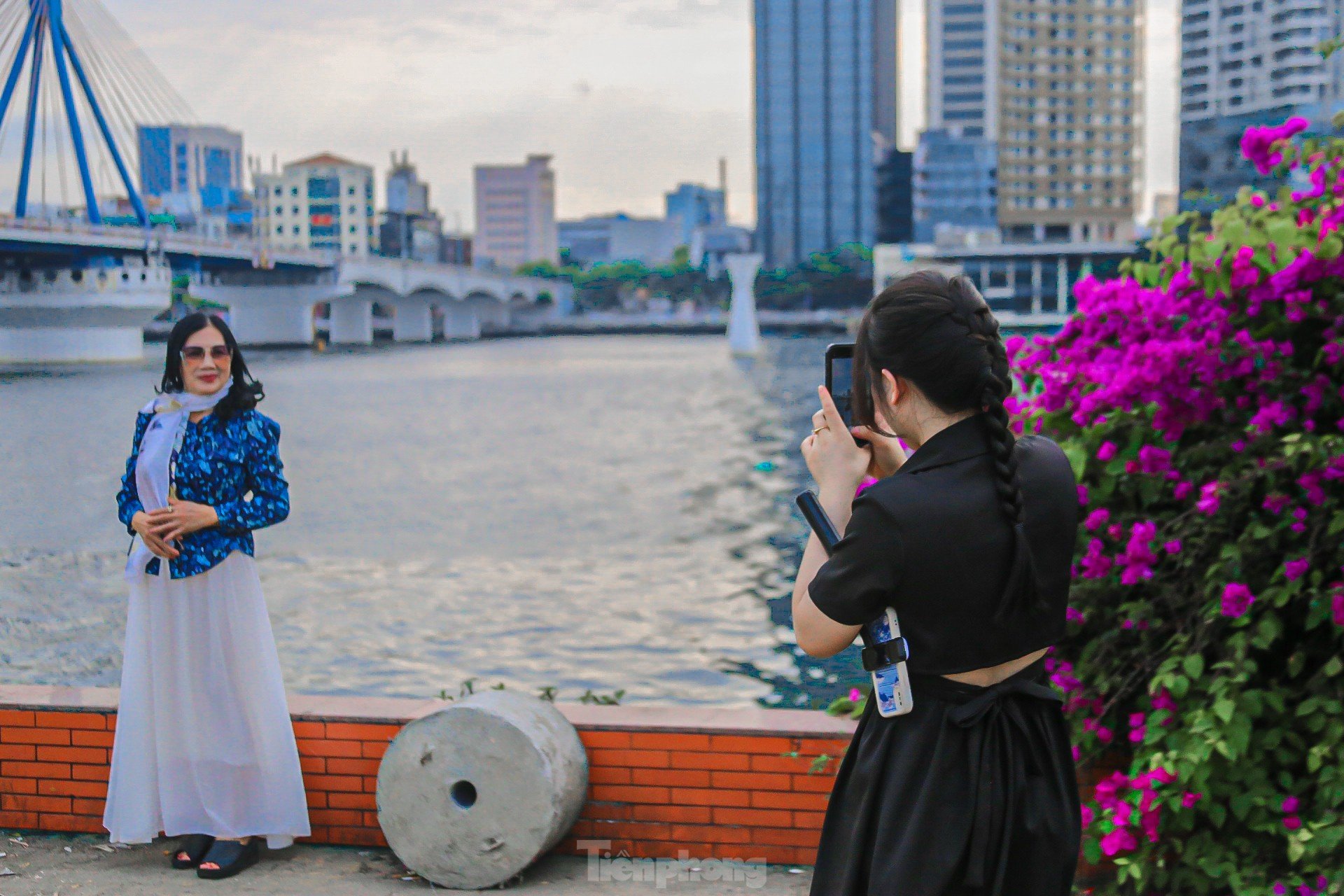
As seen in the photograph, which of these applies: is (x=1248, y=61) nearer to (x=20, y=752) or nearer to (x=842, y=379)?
(x=20, y=752)

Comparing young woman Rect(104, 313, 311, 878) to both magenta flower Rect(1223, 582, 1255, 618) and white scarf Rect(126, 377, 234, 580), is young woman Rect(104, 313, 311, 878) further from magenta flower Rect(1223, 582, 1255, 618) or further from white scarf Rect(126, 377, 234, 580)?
magenta flower Rect(1223, 582, 1255, 618)

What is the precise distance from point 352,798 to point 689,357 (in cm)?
6424

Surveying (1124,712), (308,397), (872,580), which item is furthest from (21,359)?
Result: (308,397)

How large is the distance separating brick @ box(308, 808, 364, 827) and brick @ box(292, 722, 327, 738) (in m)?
0.18

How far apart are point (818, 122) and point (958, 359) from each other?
4907 inches

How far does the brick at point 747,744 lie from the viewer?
3.08m

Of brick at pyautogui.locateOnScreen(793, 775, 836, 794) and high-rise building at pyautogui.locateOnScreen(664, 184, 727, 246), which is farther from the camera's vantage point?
high-rise building at pyautogui.locateOnScreen(664, 184, 727, 246)

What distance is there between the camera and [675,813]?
314 centimetres

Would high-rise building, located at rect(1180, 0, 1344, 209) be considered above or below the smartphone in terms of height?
above

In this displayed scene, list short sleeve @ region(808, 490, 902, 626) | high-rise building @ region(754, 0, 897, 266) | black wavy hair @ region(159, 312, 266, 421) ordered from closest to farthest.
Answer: short sleeve @ region(808, 490, 902, 626) < black wavy hair @ region(159, 312, 266, 421) < high-rise building @ region(754, 0, 897, 266)

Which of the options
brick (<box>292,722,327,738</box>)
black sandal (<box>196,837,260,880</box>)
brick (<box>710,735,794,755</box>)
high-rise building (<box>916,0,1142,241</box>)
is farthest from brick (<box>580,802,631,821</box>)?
high-rise building (<box>916,0,1142,241</box>)


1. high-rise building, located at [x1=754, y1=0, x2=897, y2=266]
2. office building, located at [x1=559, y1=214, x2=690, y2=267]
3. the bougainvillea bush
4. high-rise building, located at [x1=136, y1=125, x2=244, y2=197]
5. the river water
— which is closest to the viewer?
the bougainvillea bush

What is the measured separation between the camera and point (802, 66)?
125 metres

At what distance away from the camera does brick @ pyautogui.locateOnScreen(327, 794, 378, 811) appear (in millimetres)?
3250
